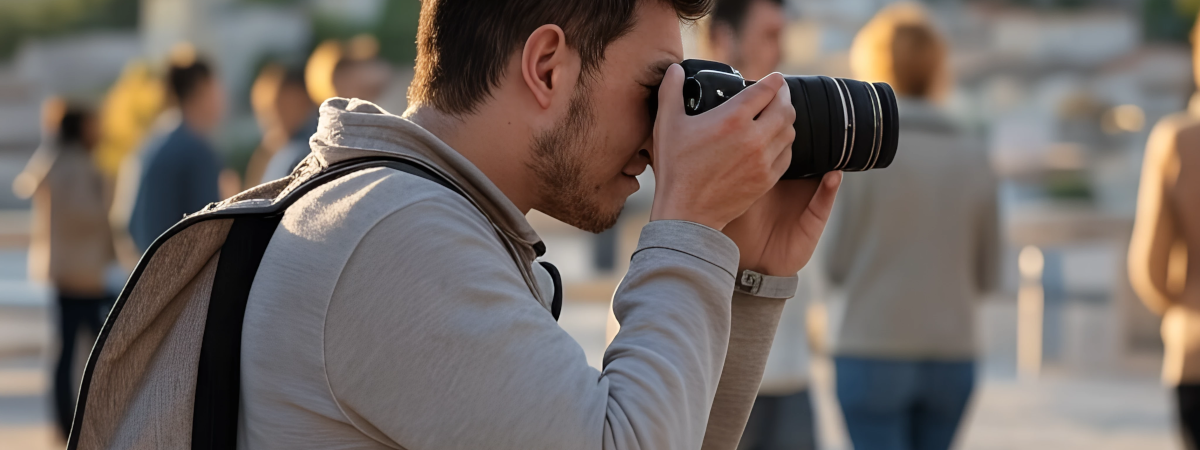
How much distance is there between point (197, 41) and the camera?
75.3 ft

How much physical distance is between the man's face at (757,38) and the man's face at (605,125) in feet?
5.95

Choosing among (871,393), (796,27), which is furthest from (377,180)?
(796,27)

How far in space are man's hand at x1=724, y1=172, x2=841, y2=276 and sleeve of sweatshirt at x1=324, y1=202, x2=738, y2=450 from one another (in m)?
0.32

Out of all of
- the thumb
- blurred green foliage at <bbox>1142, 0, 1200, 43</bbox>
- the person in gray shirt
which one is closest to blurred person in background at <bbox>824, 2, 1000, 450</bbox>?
the thumb

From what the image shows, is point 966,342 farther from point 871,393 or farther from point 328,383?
point 328,383

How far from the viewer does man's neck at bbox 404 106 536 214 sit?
1360 millimetres

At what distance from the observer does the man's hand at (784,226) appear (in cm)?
150

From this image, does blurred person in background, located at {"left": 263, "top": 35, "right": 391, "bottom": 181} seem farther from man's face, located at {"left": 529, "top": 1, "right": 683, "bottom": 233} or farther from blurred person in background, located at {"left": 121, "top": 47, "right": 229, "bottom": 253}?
man's face, located at {"left": 529, "top": 1, "right": 683, "bottom": 233}

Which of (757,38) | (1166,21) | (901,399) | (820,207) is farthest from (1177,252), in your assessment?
(1166,21)

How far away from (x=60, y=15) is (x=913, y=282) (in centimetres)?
3666

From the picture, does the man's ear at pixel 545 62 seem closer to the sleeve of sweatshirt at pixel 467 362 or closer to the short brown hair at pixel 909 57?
the sleeve of sweatshirt at pixel 467 362

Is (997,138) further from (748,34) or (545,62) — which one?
(545,62)

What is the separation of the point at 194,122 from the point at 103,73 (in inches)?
1202

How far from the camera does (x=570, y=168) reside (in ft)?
4.55
